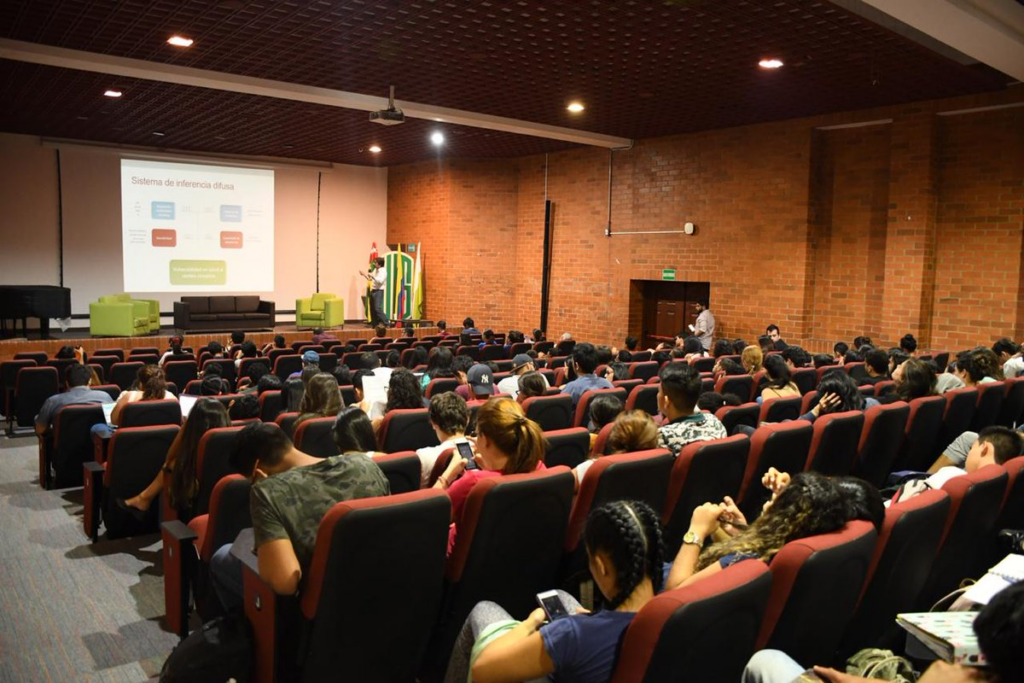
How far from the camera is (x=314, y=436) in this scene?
4.21 metres

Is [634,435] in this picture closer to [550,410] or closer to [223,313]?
[550,410]

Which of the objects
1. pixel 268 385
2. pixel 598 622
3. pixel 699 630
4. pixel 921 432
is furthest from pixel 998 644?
pixel 268 385

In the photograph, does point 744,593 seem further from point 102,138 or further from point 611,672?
point 102,138

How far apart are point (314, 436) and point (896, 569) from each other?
2937 mm

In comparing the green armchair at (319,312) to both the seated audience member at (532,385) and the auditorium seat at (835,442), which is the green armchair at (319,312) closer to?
the seated audience member at (532,385)

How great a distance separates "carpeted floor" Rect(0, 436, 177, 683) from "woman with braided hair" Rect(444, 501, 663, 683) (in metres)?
1.90

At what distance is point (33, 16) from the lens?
7359mm

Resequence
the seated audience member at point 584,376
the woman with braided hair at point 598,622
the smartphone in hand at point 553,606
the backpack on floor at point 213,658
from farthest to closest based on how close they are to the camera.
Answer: the seated audience member at point 584,376
the backpack on floor at point 213,658
the smartphone in hand at point 553,606
the woman with braided hair at point 598,622

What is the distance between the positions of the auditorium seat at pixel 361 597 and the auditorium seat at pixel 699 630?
2.79 feet

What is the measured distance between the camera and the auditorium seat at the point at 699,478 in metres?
3.34

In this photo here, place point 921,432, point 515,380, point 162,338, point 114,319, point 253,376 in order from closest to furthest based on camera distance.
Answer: point 921,432
point 515,380
point 253,376
point 114,319
point 162,338

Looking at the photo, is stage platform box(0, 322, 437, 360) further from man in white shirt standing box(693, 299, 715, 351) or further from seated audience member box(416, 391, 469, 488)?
seated audience member box(416, 391, 469, 488)

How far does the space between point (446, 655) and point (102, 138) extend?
49.9 ft

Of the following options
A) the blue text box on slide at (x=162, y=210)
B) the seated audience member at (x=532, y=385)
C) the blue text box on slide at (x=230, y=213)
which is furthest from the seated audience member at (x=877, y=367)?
the blue text box on slide at (x=162, y=210)
